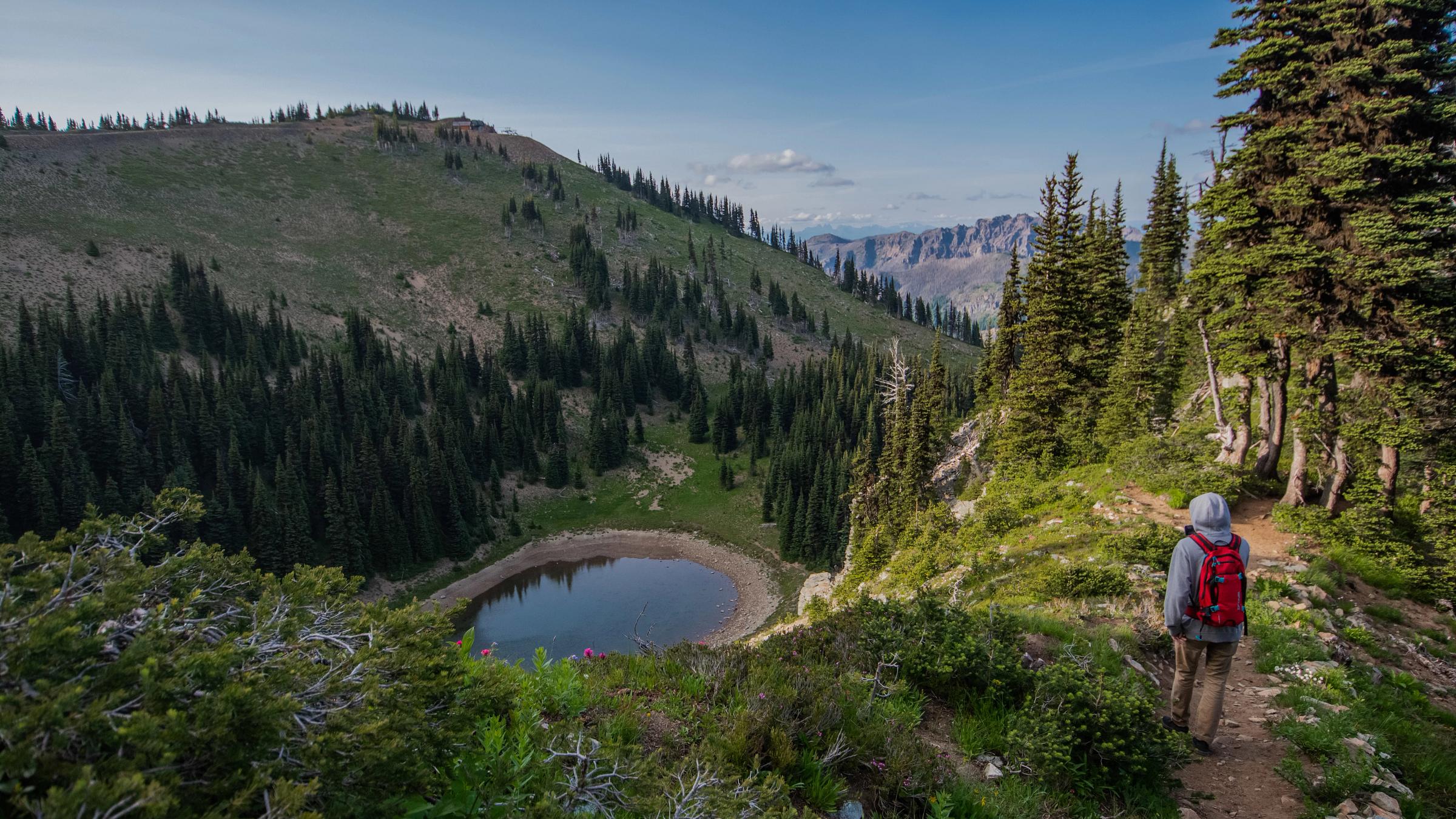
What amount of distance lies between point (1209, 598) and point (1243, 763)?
2.22 meters

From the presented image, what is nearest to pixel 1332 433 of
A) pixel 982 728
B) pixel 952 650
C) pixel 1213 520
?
pixel 1213 520

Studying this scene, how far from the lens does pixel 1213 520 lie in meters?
8.44

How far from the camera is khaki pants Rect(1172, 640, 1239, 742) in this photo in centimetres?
848

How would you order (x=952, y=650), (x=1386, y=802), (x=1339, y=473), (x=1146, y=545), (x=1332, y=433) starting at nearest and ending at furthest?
Answer: (x=1386, y=802), (x=952, y=650), (x=1146, y=545), (x=1339, y=473), (x=1332, y=433)

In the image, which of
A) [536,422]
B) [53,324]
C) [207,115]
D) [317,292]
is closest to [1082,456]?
[536,422]

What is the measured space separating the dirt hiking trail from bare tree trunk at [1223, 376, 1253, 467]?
1150cm

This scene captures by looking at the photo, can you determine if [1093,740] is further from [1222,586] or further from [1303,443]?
[1303,443]

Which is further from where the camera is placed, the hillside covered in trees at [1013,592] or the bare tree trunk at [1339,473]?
the bare tree trunk at [1339,473]

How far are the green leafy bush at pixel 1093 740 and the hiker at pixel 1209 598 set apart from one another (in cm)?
145

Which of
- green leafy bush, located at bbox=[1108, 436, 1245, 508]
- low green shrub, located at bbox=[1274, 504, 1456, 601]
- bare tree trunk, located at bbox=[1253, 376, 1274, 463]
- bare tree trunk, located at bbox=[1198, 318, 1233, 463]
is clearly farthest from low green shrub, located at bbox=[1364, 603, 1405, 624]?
bare tree trunk, located at bbox=[1198, 318, 1233, 463]

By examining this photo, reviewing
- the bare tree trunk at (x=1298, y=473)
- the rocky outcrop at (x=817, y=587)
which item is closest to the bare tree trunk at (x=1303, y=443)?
the bare tree trunk at (x=1298, y=473)

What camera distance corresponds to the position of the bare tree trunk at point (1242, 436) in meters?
20.0

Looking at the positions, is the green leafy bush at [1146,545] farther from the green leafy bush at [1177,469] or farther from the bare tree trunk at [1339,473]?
the bare tree trunk at [1339,473]

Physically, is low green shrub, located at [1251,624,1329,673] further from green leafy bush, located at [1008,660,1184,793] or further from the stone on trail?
green leafy bush, located at [1008,660,1184,793]
